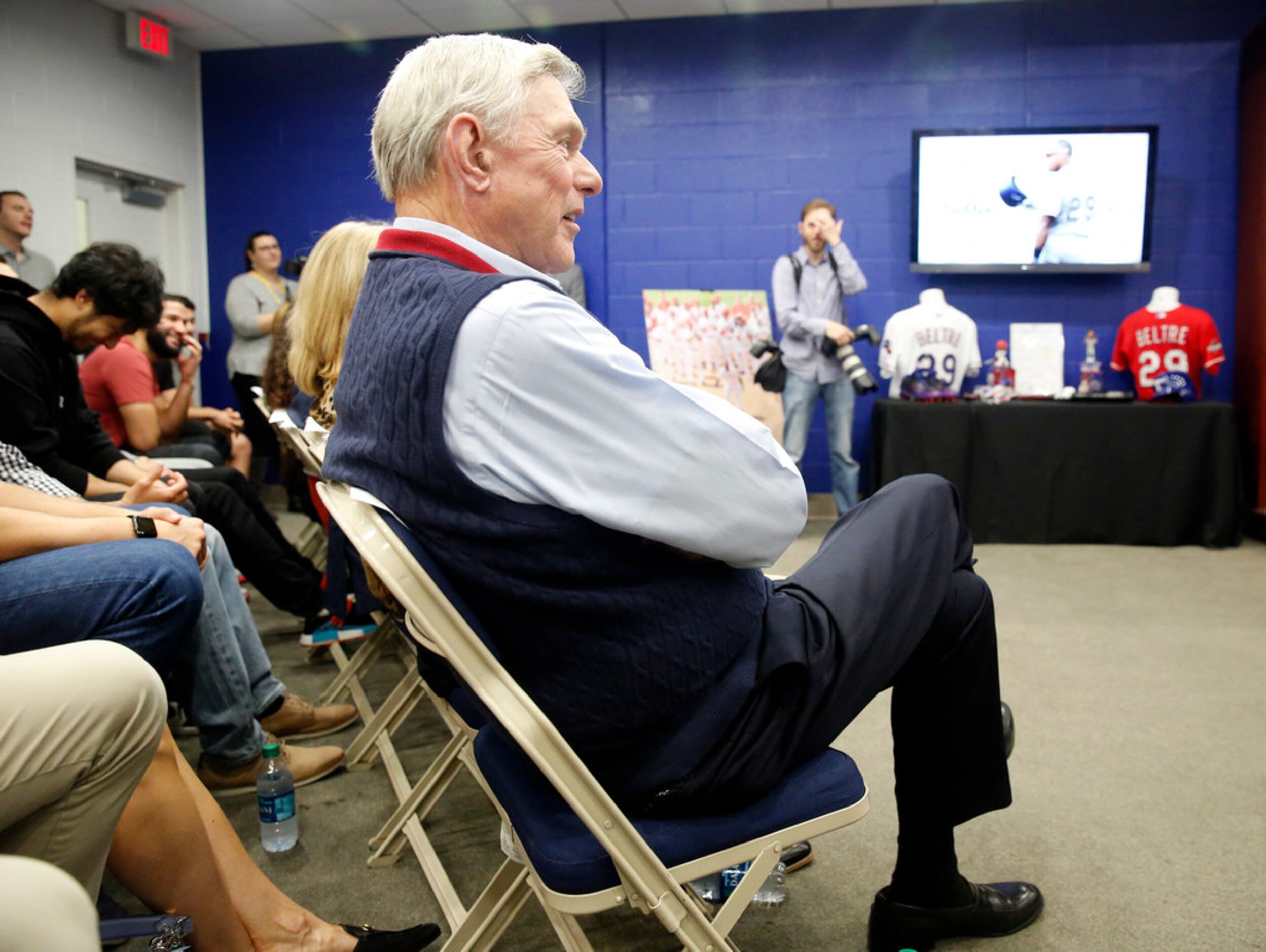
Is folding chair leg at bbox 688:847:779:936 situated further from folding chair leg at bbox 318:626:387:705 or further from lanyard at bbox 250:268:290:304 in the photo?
lanyard at bbox 250:268:290:304

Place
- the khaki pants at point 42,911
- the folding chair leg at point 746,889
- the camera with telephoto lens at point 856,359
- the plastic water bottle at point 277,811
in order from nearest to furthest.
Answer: the khaki pants at point 42,911 < the folding chair leg at point 746,889 < the plastic water bottle at point 277,811 < the camera with telephoto lens at point 856,359

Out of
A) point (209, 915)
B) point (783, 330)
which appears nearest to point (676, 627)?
point (209, 915)

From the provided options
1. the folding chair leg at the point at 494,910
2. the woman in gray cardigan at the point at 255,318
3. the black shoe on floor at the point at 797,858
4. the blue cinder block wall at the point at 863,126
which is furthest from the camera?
the woman in gray cardigan at the point at 255,318

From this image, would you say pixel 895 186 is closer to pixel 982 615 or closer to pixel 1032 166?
pixel 1032 166

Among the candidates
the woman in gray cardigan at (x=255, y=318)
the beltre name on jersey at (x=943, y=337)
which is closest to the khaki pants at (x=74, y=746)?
the beltre name on jersey at (x=943, y=337)

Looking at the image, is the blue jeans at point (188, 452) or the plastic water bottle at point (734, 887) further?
the blue jeans at point (188, 452)

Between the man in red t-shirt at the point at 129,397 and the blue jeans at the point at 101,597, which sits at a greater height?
the man in red t-shirt at the point at 129,397

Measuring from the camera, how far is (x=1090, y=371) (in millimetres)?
5344

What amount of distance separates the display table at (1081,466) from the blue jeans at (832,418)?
0.93 ft

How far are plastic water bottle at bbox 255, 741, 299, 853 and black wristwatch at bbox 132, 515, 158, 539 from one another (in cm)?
55

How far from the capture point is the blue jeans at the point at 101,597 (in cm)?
133

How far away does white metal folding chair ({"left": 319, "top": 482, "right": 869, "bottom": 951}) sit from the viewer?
901 millimetres

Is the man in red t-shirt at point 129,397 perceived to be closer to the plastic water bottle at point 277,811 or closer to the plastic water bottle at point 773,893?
the plastic water bottle at point 277,811

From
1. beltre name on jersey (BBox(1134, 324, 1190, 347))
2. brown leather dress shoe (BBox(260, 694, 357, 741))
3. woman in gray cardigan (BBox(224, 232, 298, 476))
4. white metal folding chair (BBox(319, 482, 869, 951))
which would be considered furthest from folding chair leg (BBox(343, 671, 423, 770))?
beltre name on jersey (BBox(1134, 324, 1190, 347))
